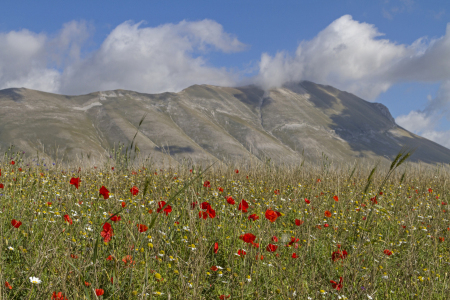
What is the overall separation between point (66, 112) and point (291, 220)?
17553 centimetres

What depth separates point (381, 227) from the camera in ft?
16.9

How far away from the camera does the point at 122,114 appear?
549ft

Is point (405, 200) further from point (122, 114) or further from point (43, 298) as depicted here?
point (122, 114)

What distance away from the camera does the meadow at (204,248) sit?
2.38 m

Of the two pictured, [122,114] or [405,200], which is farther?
[122,114]

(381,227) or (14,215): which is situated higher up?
(381,227)

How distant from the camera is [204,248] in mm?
2926

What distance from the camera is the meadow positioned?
7.81 ft

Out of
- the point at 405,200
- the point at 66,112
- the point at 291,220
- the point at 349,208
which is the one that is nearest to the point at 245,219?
the point at 291,220

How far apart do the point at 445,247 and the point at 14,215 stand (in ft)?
18.9

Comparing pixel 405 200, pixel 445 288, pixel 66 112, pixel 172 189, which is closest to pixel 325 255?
pixel 445 288

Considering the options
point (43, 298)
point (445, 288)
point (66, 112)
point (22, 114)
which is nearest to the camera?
point (43, 298)

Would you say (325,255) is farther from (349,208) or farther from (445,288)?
(349,208)

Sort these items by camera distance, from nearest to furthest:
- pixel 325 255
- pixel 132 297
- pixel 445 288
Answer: pixel 132 297
pixel 445 288
pixel 325 255
